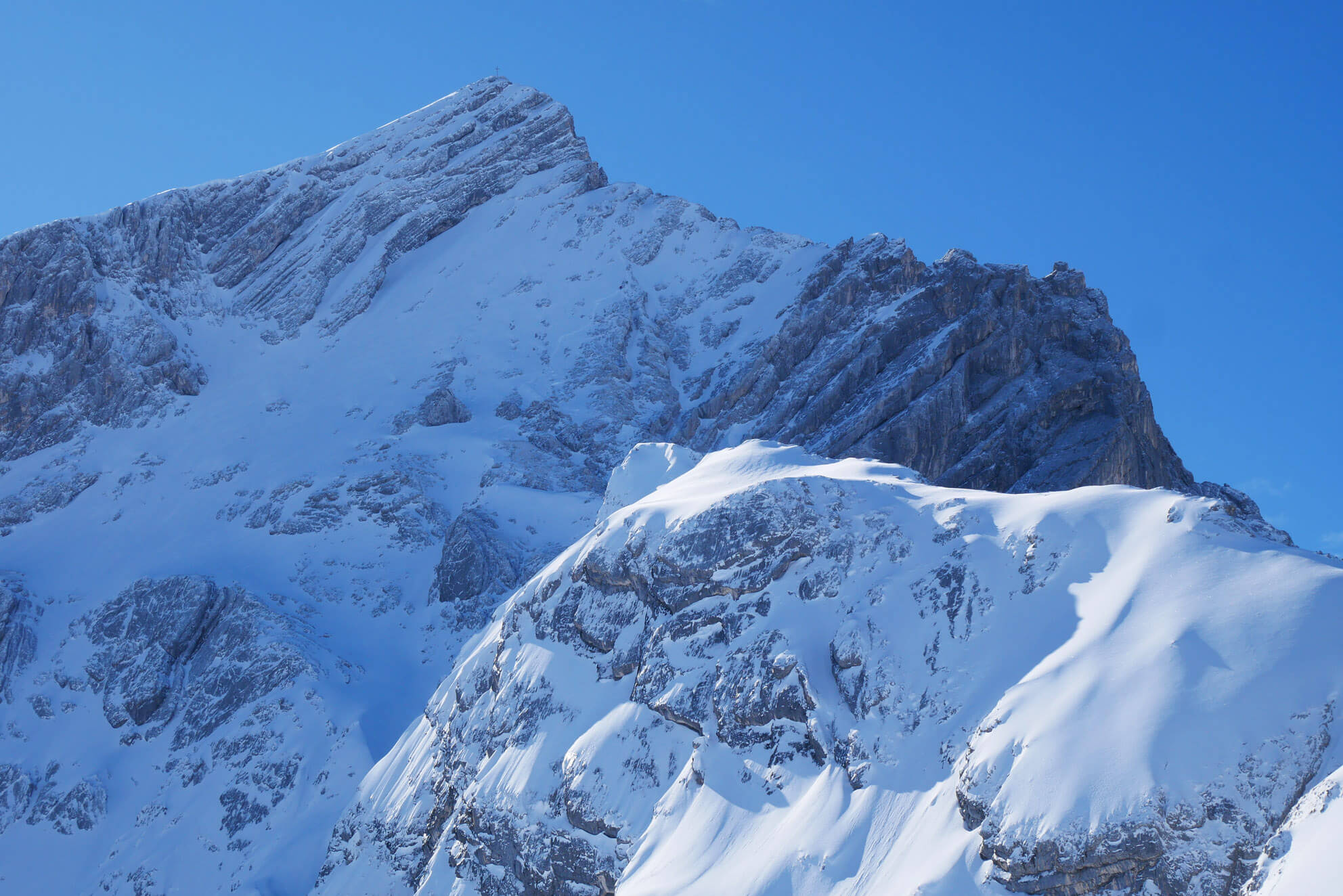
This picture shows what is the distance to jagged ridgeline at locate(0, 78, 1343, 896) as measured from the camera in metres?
36.1

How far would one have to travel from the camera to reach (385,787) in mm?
59656

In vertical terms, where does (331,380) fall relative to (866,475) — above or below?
above

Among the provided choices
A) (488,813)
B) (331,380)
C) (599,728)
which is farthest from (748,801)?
(331,380)

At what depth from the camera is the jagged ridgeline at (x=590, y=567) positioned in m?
36.1

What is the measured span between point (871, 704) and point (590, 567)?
17.2 m

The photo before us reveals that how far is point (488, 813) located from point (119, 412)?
212 ft

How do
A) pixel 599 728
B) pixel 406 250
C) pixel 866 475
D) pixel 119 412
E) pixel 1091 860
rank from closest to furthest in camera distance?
pixel 1091 860
pixel 599 728
pixel 866 475
pixel 119 412
pixel 406 250

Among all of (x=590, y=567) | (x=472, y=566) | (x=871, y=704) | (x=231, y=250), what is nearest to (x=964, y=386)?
(x=590, y=567)

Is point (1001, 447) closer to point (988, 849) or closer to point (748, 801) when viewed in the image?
point (748, 801)

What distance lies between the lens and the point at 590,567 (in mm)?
55031

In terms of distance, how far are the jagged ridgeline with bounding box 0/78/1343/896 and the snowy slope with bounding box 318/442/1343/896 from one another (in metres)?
0.15

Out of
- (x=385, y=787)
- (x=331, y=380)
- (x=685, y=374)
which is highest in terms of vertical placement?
(x=685, y=374)

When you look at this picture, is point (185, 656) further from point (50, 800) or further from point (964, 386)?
point (964, 386)

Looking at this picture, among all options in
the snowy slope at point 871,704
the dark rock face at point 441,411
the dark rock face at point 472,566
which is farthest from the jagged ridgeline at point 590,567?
the dark rock face at point 441,411
